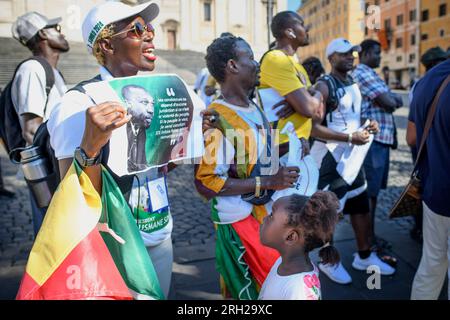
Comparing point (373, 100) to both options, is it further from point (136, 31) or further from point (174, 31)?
point (174, 31)

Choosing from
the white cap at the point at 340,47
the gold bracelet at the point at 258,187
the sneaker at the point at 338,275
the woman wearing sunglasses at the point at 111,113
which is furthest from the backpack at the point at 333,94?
the woman wearing sunglasses at the point at 111,113

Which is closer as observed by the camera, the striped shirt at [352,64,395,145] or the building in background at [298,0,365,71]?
the striped shirt at [352,64,395,145]

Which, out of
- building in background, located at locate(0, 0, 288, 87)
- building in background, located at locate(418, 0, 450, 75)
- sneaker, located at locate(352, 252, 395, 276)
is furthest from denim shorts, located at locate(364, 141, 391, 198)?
building in background, located at locate(418, 0, 450, 75)

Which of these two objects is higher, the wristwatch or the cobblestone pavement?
the wristwatch

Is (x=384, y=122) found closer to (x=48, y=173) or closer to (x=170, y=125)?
(x=170, y=125)

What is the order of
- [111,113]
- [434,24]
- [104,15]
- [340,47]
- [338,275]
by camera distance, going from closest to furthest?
[111,113]
[104,15]
[338,275]
[340,47]
[434,24]

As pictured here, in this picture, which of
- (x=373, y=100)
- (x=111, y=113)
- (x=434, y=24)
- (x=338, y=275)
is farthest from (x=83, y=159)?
(x=434, y=24)

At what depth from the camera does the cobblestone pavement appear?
425 centimetres

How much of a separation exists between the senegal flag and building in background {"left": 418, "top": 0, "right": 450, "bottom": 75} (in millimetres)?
48793

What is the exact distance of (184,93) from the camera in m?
1.79

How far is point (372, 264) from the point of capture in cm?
362

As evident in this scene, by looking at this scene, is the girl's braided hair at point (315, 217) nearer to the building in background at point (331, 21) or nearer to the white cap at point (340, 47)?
the white cap at point (340, 47)

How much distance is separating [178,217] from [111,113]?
4169 mm

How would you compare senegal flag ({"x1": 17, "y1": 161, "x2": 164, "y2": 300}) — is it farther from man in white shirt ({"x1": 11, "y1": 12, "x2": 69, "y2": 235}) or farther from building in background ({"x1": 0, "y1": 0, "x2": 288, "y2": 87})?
building in background ({"x1": 0, "y1": 0, "x2": 288, "y2": 87})
